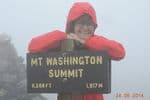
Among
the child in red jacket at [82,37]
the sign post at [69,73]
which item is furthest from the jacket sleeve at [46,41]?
the sign post at [69,73]

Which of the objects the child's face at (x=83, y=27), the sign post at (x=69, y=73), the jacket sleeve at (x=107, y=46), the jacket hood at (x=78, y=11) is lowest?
the sign post at (x=69, y=73)

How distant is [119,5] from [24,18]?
0.70 metres

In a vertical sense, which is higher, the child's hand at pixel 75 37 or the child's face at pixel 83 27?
the child's face at pixel 83 27

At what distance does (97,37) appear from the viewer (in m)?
3.46

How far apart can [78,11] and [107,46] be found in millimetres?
307

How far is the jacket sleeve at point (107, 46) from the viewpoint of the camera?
334 cm

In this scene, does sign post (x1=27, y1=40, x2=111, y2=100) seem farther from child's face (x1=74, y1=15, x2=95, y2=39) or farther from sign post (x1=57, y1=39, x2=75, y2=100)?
child's face (x1=74, y1=15, x2=95, y2=39)

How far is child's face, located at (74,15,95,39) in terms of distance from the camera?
3.42 meters

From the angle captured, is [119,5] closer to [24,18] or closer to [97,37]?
[97,37]

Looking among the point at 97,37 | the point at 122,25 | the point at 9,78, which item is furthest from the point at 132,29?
the point at 9,78
